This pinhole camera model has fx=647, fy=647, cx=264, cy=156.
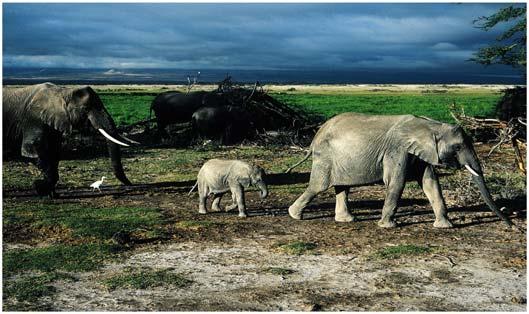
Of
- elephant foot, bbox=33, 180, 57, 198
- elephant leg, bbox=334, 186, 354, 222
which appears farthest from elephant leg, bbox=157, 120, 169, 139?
elephant leg, bbox=334, 186, 354, 222

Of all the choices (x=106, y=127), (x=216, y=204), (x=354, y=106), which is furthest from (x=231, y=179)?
(x=354, y=106)

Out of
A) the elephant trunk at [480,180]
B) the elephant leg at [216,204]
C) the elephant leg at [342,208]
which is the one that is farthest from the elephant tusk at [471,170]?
the elephant leg at [216,204]

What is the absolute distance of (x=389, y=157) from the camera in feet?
33.0

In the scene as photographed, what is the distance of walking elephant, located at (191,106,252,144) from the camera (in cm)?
2280

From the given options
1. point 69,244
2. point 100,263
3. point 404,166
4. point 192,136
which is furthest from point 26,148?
point 192,136

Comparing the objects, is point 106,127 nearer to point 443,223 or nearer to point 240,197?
point 240,197

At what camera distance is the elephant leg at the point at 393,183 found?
998 cm

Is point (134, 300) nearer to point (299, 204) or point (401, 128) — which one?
point (299, 204)

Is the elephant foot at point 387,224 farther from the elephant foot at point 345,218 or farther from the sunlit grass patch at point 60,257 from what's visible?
the sunlit grass patch at point 60,257

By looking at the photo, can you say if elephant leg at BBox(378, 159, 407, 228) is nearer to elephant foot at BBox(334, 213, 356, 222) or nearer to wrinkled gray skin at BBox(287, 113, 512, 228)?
wrinkled gray skin at BBox(287, 113, 512, 228)

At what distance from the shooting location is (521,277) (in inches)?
304

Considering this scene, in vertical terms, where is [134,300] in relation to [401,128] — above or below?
below

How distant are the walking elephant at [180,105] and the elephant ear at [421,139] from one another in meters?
15.0

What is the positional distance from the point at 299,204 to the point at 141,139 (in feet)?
47.4
